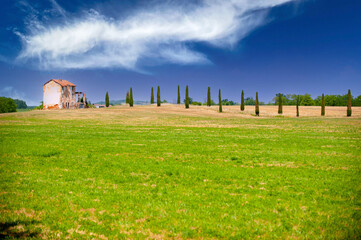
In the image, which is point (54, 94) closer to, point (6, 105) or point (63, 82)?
point (63, 82)

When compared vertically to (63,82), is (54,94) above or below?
below

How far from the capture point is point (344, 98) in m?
180

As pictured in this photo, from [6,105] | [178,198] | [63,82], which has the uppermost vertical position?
[63,82]

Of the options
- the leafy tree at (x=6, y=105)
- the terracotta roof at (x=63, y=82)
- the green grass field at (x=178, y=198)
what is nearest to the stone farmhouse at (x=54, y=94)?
the terracotta roof at (x=63, y=82)

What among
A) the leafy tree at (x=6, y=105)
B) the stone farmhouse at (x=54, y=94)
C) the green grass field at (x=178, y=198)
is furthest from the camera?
the leafy tree at (x=6, y=105)

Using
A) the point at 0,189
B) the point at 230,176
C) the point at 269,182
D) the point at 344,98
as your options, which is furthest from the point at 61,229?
the point at 344,98

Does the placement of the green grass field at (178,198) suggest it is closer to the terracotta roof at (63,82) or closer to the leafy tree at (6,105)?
the terracotta roof at (63,82)

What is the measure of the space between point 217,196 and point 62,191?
6.24m

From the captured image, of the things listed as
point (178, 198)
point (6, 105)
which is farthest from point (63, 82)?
point (178, 198)

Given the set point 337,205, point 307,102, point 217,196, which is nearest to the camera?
point 337,205

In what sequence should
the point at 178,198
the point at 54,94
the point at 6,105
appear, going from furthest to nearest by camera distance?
the point at 6,105, the point at 54,94, the point at 178,198

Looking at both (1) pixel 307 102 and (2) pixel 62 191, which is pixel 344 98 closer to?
(1) pixel 307 102

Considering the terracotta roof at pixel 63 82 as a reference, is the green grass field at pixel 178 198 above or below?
below

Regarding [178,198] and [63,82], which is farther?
[63,82]
